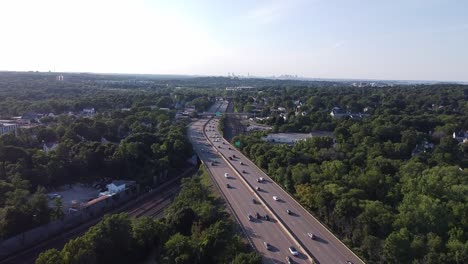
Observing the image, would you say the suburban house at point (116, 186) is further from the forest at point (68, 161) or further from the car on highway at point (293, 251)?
the car on highway at point (293, 251)

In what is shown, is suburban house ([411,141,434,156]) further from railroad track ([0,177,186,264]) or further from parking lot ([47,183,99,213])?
parking lot ([47,183,99,213])

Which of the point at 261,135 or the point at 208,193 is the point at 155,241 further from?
the point at 261,135

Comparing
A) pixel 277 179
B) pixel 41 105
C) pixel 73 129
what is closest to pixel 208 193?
pixel 277 179

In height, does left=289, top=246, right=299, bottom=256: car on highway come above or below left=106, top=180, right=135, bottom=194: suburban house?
above

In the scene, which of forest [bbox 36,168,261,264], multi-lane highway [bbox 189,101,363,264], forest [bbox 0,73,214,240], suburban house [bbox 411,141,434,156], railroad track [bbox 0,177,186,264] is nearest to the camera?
forest [bbox 36,168,261,264]

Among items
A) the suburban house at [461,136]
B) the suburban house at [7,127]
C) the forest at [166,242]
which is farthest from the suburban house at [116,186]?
the suburban house at [461,136]

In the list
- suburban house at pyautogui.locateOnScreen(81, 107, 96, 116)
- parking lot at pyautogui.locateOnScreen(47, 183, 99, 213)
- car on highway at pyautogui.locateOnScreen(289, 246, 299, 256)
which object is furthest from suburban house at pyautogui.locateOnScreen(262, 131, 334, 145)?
suburban house at pyautogui.locateOnScreen(81, 107, 96, 116)
